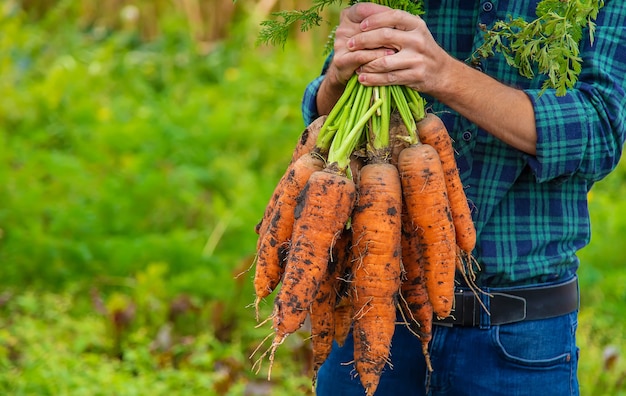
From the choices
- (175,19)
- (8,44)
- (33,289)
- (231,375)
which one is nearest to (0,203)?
(33,289)

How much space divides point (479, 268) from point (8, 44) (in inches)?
208

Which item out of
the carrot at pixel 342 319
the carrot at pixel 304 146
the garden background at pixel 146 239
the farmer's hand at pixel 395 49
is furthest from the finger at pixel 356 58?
the garden background at pixel 146 239

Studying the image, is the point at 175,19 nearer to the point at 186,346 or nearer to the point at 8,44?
the point at 8,44

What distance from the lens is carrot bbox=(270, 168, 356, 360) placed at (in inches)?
63.5

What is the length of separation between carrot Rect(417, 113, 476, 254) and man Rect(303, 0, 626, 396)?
0.25ft

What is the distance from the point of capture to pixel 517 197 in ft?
6.30

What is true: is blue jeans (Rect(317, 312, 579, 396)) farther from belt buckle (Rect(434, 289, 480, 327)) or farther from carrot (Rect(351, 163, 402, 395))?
carrot (Rect(351, 163, 402, 395))

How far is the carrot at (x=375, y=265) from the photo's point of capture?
5.30ft

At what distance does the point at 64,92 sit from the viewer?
5891 millimetres

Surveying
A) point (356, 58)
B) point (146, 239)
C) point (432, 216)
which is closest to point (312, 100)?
point (356, 58)

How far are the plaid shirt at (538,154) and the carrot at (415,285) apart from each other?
21 cm

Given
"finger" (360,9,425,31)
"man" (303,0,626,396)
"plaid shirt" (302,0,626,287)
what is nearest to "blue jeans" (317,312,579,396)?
"man" (303,0,626,396)

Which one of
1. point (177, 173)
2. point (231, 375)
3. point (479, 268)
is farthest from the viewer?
point (177, 173)

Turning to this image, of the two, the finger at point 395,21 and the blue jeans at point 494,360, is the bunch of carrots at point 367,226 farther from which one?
the blue jeans at point 494,360
